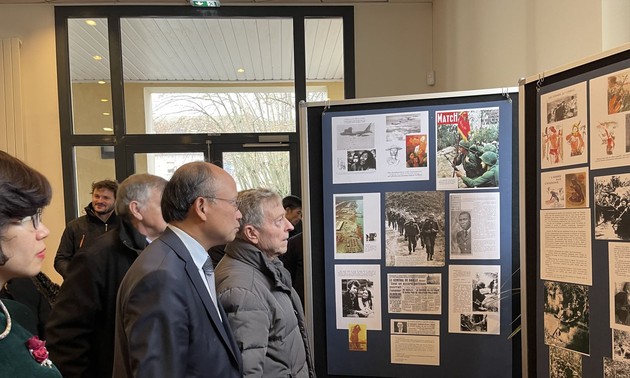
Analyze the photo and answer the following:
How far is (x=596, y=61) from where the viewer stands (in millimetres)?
1491

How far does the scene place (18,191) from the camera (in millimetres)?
861

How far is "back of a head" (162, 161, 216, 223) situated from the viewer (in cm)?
142

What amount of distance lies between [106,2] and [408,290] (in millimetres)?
4735

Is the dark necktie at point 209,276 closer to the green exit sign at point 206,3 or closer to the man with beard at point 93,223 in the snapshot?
the man with beard at point 93,223

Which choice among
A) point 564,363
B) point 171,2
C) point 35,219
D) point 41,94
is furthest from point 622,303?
point 41,94

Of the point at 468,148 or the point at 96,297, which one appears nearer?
the point at 96,297

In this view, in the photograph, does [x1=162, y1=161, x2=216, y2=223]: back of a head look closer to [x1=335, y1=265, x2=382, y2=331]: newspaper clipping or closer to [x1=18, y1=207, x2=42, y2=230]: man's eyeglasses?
[x1=18, y1=207, x2=42, y2=230]: man's eyeglasses

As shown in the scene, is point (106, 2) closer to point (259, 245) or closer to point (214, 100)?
point (214, 100)

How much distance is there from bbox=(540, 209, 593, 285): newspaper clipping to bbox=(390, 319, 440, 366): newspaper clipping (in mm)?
644

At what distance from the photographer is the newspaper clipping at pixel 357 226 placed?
2.21 meters

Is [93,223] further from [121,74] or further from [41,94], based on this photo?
[41,94]

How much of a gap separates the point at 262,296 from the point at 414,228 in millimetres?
937

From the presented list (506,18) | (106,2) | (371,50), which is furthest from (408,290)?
(106,2)

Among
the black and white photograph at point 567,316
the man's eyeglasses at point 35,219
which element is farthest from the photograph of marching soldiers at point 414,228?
the man's eyeglasses at point 35,219
